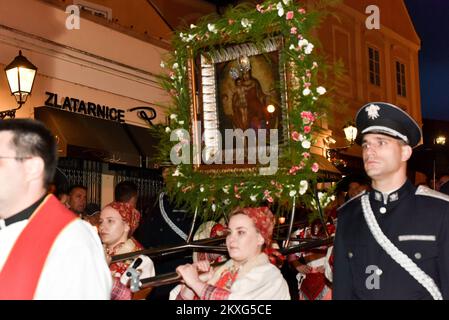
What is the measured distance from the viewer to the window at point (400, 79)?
26.9m

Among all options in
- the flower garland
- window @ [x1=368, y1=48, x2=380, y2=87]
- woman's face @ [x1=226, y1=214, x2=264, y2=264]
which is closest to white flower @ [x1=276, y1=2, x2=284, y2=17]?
the flower garland

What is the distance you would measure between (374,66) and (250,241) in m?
22.1

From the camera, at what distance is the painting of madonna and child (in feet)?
17.7

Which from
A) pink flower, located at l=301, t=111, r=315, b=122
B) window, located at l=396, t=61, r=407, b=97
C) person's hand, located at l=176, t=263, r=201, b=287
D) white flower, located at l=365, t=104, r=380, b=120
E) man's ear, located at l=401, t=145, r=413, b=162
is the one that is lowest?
person's hand, located at l=176, t=263, r=201, b=287

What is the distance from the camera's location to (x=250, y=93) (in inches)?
221

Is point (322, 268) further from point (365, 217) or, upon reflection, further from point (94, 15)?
point (94, 15)

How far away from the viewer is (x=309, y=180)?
5.28 metres

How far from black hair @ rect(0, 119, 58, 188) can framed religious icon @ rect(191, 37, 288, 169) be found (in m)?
2.60

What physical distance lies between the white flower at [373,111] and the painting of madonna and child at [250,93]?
139 cm

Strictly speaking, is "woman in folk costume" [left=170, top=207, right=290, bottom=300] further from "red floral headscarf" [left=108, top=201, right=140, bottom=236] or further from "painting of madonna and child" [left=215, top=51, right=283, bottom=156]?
"red floral headscarf" [left=108, top=201, right=140, bottom=236]

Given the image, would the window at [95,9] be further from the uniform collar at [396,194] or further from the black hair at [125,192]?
the uniform collar at [396,194]

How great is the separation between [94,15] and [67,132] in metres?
2.99

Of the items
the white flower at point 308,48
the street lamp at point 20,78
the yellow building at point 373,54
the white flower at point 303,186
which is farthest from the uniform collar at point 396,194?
A: the yellow building at point 373,54

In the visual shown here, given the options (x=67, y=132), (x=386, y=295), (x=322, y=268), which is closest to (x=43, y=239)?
(x=386, y=295)
